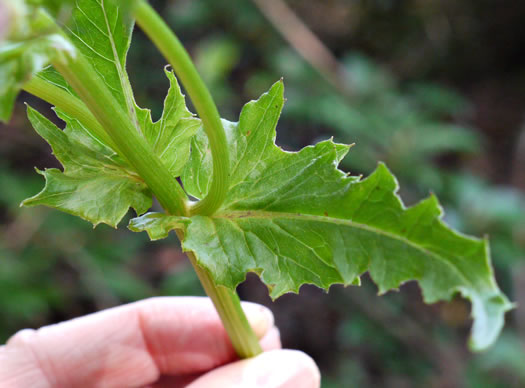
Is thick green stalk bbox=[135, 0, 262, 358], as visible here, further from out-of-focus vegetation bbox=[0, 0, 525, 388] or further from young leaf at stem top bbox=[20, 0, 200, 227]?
out-of-focus vegetation bbox=[0, 0, 525, 388]

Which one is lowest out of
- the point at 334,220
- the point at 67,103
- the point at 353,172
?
the point at 67,103

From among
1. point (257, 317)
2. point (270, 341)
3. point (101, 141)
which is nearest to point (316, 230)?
point (101, 141)

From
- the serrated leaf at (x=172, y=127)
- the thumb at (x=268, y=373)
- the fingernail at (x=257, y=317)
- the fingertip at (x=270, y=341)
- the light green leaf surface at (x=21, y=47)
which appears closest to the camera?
the light green leaf surface at (x=21, y=47)

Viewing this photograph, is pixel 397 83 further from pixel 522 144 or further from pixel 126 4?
pixel 126 4

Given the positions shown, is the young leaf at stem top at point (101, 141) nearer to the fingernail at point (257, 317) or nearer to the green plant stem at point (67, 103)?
the green plant stem at point (67, 103)

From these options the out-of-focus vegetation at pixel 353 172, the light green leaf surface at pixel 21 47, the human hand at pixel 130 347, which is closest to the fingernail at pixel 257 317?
the human hand at pixel 130 347

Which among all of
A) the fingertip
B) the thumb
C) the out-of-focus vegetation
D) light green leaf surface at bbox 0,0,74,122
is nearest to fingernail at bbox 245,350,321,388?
the thumb

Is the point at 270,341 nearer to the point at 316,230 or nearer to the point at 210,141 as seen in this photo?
the point at 316,230
